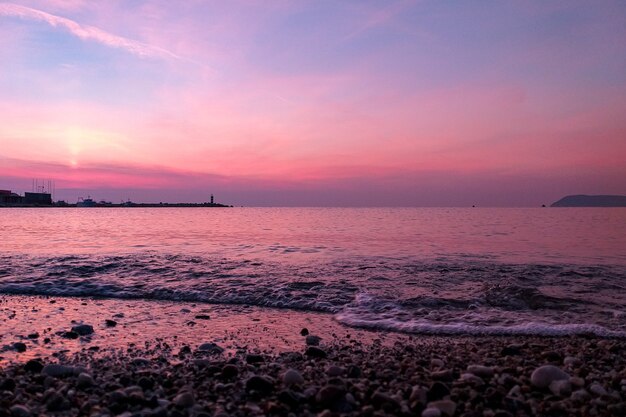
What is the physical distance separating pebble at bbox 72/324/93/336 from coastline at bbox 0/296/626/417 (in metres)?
0.11

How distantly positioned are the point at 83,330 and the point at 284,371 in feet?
16.1

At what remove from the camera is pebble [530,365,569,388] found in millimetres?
5836

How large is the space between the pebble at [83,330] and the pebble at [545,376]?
8.13 metres

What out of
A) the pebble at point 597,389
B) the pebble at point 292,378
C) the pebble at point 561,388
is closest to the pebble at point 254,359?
the pebble at point 292,378

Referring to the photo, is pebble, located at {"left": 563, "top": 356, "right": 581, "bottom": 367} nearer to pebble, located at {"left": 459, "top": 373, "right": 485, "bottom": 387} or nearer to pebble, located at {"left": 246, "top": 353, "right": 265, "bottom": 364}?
pebble, located at {"left": 459, "top": 373, "right": 485, "bottom": 387}

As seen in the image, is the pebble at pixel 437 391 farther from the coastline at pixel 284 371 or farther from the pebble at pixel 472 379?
the pebble at pixel 472 379

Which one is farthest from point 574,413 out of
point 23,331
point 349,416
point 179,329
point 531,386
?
point 23,331

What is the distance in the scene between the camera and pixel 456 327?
10047 mm

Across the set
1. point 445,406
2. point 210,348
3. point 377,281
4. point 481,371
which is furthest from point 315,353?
point 377,281

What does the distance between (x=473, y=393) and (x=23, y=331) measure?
8753 mm

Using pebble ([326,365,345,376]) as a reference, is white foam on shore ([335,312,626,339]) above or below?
below

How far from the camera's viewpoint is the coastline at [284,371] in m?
5.18

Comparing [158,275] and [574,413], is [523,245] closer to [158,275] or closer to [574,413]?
[158,275]

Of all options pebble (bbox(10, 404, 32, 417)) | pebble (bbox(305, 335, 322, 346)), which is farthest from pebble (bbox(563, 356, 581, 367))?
pebble (bbox(10, 404, 32, 417))
